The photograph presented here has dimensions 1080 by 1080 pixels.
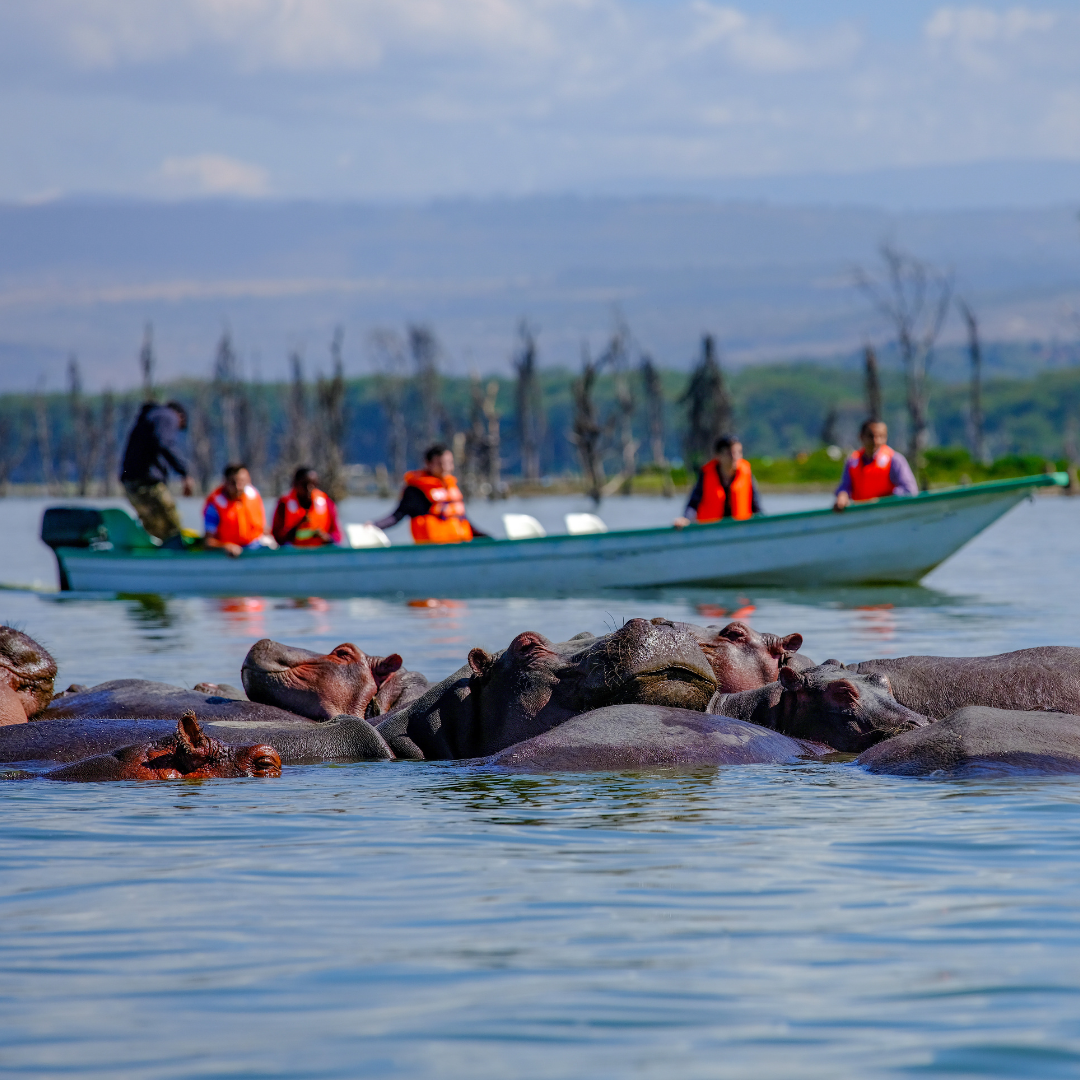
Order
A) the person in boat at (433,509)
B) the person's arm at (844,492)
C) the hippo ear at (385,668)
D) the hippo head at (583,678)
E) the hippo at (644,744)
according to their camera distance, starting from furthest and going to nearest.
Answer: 1. the person in boat at (433,509)
2. the person's arm at (844,492)
3. the hippo ear at (385,668)
4. the hippo head at (583,678)
5. the hippo at (644,744)

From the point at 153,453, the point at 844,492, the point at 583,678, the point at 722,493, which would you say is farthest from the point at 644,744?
the point at 153,453

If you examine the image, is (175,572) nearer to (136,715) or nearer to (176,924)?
(136,715)

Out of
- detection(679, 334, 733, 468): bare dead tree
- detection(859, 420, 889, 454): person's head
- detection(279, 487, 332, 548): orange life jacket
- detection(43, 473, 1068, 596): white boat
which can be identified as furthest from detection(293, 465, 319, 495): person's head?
detection(679, 334, 733, 468): bare dead tree

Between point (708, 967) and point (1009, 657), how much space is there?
4605 mm

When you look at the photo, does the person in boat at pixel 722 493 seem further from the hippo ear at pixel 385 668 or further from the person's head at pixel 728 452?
the hippo ear at pixel 385 668

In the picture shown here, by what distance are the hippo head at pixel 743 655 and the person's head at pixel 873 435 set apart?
11.4m

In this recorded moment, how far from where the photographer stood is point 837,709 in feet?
27.8

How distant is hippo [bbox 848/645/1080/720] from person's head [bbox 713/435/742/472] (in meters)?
11.7

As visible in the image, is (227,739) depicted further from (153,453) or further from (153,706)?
(153,453)

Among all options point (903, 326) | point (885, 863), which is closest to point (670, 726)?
point (885, 863)

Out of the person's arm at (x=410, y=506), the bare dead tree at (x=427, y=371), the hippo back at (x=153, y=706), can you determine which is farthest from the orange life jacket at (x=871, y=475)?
the bare dead tree at (x=427, y=371)

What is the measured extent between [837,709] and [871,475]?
14608 mm

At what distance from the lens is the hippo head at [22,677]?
29.9 ft

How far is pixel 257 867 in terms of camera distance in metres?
6.23
